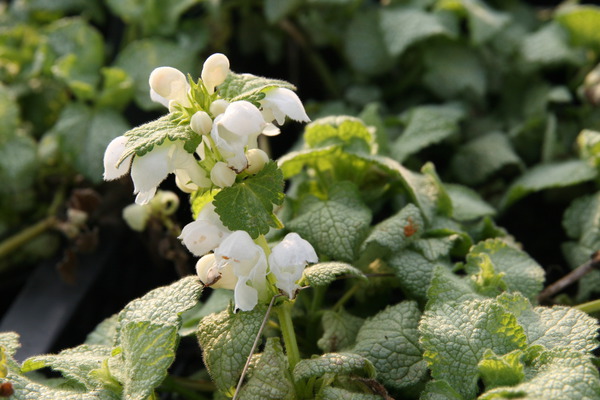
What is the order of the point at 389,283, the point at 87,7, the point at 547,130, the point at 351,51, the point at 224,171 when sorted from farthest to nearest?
the point at 87,7 → the point at 351,51 → the point at 547,130 → the point at 389,283 → the point at 224,171

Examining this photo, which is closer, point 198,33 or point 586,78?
point 586,78

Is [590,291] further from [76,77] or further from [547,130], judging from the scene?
[76,77]

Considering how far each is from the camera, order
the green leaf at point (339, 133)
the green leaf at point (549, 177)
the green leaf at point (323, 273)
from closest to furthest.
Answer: the green leaf at point (323, 273)
the green leaf at point (339, 133)
the green leaf at point (549, 177)

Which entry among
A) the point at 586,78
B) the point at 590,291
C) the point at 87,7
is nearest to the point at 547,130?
the point at 586,78

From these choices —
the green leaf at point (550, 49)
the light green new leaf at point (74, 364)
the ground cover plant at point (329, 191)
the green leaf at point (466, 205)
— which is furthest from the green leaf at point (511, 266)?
the green leaf at point (550, 49)

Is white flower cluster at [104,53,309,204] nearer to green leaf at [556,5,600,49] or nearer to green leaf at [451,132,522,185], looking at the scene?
green leaf at [451,132,522,185]

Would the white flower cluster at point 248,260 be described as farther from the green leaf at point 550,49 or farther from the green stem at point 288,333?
the green leaf at point 550,49

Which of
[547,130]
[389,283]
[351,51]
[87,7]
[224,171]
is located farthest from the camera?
[87,7]

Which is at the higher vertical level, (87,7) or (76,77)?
(87,7)
